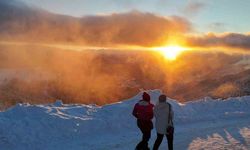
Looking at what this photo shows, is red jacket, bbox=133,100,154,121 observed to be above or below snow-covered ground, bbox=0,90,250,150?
above

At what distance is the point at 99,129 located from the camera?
1602cm

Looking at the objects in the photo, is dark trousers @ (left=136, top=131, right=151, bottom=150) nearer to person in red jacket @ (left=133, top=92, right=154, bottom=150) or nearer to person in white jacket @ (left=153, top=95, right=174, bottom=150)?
person in red jacket @ (left=133, top=92, right=154, bottom=150)

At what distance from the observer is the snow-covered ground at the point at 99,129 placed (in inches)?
549

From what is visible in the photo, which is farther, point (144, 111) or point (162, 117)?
point (144, 111)

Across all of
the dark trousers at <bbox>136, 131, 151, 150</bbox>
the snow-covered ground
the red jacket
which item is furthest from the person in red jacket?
the snow-covered ground

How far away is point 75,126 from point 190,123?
502 cm

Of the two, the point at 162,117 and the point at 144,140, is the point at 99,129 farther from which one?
the point at 162,117

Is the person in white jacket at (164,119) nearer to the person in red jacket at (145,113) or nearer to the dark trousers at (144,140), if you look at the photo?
the person in red jacket at (145,113)

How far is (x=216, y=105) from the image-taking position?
21234 mm

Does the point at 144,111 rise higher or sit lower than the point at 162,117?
higher

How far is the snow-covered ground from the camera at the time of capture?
1395 cm

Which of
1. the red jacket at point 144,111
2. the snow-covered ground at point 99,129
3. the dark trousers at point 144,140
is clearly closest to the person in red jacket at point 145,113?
the red jacket at point 144,111

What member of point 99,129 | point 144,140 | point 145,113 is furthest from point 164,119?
point 99,129

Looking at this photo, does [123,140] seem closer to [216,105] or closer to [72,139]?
[72,139]
